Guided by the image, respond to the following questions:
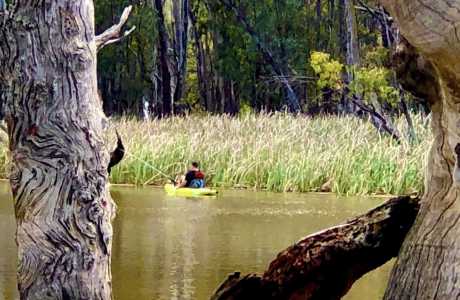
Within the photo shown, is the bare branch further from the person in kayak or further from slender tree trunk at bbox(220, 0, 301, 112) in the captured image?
slender tree trunk at bbox(220, 0, 301, 112)

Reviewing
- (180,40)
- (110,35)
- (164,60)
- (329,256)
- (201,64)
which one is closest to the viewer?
Answer: (329,256)

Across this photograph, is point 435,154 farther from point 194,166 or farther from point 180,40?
point 180,40

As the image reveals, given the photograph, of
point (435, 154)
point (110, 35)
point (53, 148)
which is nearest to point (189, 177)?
point (110, 35)

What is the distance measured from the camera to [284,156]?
50.0ft

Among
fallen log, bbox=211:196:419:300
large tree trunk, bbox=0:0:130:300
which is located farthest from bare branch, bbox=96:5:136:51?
fallen log, bbox=211:196:419:300

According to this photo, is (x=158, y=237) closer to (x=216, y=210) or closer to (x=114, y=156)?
(x=216, y=210)

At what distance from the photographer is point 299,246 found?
349 centimetres

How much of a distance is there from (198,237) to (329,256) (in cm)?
584

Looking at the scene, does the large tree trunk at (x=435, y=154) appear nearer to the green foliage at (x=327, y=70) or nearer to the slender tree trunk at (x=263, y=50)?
the green foliage at (x=327, y=70)

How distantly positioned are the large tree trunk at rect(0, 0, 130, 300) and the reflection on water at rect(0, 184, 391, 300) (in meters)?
1.95

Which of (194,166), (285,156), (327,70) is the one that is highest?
(327,70)

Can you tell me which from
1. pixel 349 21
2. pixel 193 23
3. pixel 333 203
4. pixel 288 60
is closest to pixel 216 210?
pixel 333 203

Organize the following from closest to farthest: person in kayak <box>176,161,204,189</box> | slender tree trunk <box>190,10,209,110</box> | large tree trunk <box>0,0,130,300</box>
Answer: large tree trunk <box>0,0,130,300</box> → person in kayak <box>176,161,204,189</box> → slender tree trunk <box>190,10,209,110</box>

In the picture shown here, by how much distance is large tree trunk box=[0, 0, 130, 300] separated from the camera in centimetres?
451
